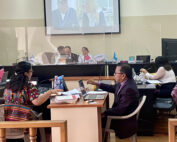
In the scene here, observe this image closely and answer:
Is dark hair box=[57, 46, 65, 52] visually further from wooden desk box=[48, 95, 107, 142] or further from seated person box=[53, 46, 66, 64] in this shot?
wooden desk box=[48, 95, 107, 142]

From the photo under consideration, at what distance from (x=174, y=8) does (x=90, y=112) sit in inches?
222

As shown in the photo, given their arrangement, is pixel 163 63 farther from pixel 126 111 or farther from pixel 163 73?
pixel 126 111

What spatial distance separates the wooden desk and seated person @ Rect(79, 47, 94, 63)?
96.8 inches

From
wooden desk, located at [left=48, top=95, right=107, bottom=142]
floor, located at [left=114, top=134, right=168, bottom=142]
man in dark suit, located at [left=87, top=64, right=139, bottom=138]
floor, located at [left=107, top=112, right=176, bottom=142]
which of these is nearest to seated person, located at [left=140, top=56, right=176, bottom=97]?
floor, located at [left=107, top=112, right=176, bottom=142]

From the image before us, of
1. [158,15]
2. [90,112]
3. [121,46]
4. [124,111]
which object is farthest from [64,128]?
[158,15]

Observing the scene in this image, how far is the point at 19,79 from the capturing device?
9.12ft

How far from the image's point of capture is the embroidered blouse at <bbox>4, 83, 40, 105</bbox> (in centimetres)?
270

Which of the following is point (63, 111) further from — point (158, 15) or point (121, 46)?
point (158, 15)

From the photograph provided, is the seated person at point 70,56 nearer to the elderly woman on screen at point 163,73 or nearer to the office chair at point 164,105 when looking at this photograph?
the elderly woman on screen at point 163,73

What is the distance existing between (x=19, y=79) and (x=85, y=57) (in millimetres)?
2742

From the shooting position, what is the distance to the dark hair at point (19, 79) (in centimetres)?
272

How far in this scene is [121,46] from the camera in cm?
711

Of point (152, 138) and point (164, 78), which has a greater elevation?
point (164, 78)

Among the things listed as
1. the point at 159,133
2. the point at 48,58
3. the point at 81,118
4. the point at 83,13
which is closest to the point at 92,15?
the point at 83,13
